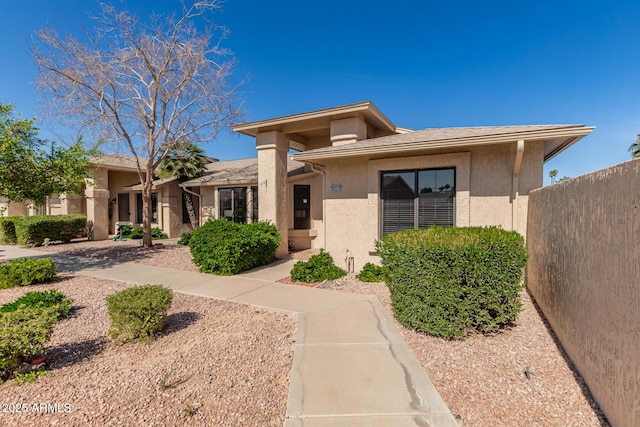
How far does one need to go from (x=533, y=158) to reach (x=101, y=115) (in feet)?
52.3

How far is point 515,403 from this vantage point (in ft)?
9.08

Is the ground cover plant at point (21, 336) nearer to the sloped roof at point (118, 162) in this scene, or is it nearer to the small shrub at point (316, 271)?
the small shrub at point (316, 271)

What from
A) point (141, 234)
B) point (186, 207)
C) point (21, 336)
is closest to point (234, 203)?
point (186, 207)

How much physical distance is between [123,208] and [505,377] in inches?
877

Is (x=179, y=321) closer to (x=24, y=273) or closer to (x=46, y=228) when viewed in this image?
(x=24, y=273)

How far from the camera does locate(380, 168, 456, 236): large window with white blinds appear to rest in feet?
23.7

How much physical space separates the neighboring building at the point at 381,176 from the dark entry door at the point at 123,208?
9994 mm

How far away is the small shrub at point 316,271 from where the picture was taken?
748cm

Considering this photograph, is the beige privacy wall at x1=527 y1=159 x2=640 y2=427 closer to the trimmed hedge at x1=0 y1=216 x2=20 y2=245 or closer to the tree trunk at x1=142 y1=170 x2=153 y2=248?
the tree trunk at x1=142 y1=170 x2=153 y2=248

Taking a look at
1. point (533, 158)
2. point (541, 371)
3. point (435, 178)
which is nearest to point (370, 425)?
point (541, 371)

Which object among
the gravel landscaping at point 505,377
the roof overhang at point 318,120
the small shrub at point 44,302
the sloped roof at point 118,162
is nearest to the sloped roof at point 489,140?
the roof overhang at point 318,120

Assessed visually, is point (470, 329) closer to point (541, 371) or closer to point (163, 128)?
point (541, 371)

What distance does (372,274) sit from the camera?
746 centimetres

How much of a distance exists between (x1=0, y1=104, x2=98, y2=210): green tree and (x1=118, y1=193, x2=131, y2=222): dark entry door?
10675 mm
